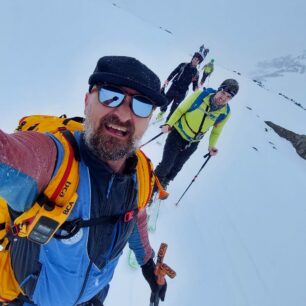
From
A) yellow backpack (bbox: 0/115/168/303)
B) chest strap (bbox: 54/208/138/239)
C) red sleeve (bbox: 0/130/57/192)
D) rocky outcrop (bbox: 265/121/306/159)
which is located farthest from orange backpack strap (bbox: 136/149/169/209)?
rocky outcrop (bbox: 265/121/306/159)

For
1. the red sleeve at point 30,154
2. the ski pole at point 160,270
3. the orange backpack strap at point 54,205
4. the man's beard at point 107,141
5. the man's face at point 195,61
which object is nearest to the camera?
the red sleeve at point 30,154

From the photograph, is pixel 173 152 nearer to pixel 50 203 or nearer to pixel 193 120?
pixel 193 120

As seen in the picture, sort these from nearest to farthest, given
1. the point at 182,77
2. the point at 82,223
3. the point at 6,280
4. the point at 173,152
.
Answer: the point at 82,223 → the point at 6,280 → the point at 173,152 → the point at 182,77

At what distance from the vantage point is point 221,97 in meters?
4.51

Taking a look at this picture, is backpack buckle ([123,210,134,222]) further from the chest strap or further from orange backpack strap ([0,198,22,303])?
orange backpack strap ([0,198,22,303])

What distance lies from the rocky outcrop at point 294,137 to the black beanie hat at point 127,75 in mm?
13458

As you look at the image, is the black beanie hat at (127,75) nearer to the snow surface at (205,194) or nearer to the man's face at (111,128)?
the man's face at (111,128)

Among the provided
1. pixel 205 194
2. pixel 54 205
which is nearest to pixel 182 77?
pixel 205 194

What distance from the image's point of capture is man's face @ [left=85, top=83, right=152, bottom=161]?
5.13 ft

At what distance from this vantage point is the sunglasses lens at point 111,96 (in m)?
1.61

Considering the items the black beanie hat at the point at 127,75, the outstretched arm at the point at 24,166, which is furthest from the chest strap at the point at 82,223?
the black beanie hat at the point at 127,75

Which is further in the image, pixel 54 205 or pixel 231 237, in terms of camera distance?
pixel 231 237

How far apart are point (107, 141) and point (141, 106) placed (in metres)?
0.30

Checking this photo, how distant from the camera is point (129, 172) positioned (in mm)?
1775
